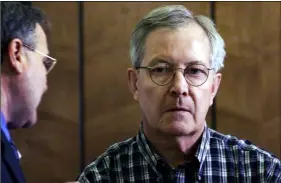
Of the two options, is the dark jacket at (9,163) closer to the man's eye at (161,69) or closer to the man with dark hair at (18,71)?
the man with dark hair at (18,71)

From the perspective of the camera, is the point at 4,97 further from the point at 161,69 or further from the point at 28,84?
the point at 161,69

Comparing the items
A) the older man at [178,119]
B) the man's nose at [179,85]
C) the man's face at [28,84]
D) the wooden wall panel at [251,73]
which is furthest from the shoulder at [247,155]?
the wooden wall panel at [251,73]

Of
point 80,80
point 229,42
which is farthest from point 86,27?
point 229,42

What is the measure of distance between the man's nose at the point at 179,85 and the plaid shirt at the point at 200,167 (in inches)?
7.7

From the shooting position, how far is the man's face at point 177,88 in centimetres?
149

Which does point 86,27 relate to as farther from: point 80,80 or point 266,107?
point 266,107

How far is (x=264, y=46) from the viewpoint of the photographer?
7.84 feet

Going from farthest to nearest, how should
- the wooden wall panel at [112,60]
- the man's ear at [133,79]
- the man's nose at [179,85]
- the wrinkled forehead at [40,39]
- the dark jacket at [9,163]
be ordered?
the wooden wall panel at [112,60] → the man's ear at [133,79] → the man's nose at [179,85] → the wrinkled forehead at [40,39] → the dark jacket at [9,163]

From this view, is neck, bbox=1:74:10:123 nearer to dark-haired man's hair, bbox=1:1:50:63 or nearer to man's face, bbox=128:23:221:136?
dark-haired man's hair, bbox=1:1:50:63

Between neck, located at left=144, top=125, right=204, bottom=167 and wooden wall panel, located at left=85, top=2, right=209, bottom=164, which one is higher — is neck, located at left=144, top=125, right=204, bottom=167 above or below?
below

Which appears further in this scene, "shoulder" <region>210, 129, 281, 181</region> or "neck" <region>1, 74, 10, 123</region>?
"shoulder" <region>210, 129, 281, 181</region>

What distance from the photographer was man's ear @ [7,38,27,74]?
1239 millimetres

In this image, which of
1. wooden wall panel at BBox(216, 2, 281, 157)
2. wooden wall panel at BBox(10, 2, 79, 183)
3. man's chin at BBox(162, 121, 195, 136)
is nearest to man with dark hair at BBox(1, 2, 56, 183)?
man's chin at BBox(162, 121, 195, 136)

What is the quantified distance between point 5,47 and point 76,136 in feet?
3.95
